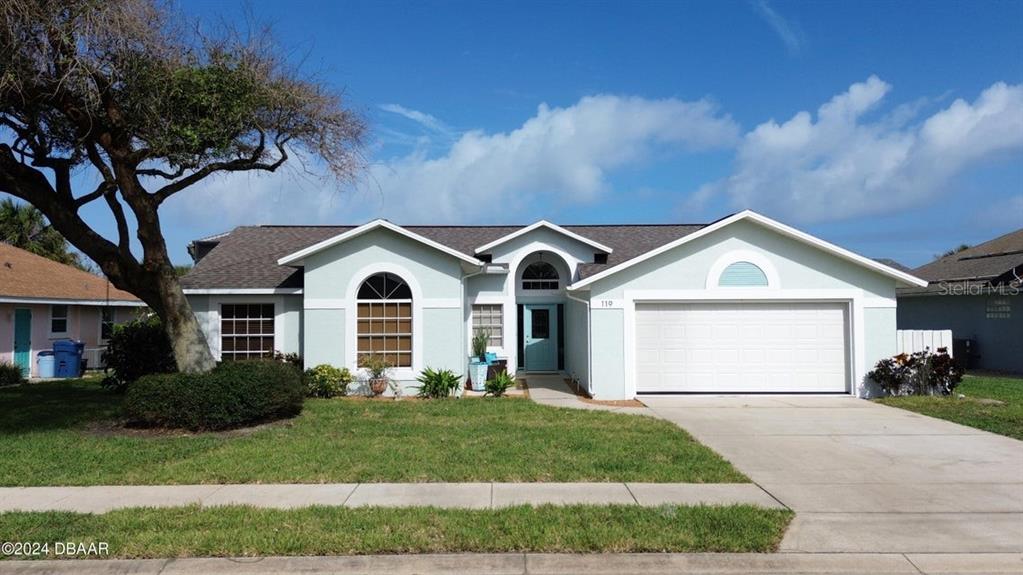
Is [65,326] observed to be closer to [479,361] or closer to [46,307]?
[46,307]

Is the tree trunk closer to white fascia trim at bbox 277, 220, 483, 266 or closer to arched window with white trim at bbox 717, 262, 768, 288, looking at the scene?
white fascia trim at bbox 277, 220, 483, 266

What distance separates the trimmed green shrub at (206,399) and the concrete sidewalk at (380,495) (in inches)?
124

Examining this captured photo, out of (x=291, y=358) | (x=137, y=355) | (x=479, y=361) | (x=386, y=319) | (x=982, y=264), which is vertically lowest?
(x=479, y=361)

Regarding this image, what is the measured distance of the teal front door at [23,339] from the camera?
2038 centimetres

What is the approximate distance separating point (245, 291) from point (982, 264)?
2481cm

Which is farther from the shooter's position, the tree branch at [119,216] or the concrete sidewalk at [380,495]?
the tree branch at [119,216]

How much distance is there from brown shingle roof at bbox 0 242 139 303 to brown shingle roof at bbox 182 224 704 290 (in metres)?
6.23

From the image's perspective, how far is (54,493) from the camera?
23.3 feet

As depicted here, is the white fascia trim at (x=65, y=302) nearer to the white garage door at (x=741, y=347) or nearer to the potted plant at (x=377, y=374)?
the potted plant at (x=377, y=374)

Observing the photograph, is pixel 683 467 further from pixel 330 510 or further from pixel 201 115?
pixel 201 115

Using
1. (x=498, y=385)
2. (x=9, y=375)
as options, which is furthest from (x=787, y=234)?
(x=9, y=375)

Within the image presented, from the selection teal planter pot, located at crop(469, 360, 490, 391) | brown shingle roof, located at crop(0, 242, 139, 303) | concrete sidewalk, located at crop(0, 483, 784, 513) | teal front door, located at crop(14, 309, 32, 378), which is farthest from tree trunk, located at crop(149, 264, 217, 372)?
teal front door, located at crop(14, 309, 32, 378)

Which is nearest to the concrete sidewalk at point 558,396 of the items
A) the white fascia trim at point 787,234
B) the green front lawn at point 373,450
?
the green front lawn at point 373,450

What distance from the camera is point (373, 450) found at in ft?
29.5
